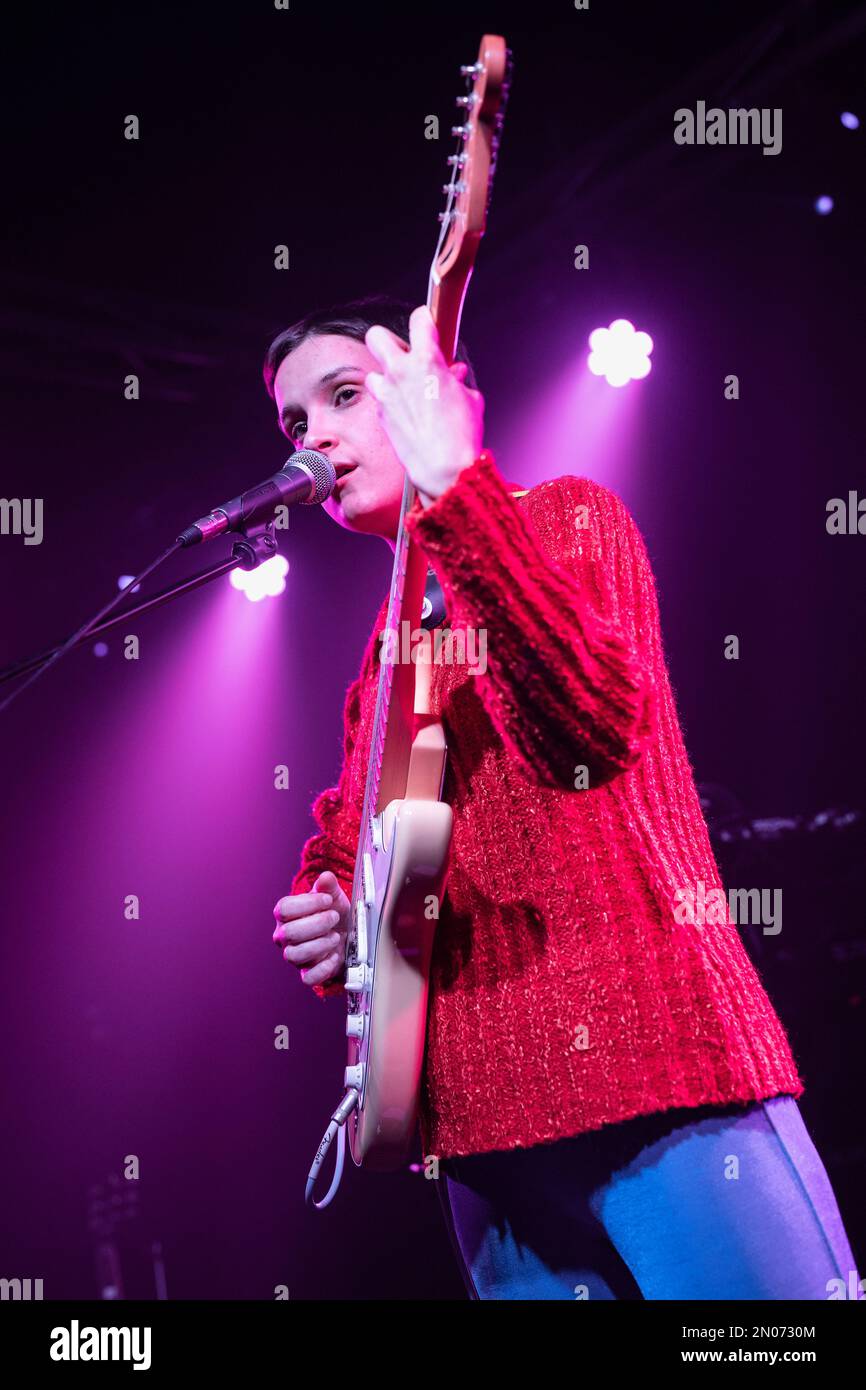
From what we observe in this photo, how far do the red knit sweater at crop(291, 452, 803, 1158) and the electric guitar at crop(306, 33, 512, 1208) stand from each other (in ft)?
0.14

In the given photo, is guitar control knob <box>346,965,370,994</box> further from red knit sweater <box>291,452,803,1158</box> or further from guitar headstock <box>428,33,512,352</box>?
guitar headstock <box>428,33,512,352</box>

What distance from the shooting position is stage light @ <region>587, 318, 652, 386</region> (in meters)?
3.75

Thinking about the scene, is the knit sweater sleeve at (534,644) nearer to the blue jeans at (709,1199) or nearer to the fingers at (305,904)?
the blue jeans at (709,1199)

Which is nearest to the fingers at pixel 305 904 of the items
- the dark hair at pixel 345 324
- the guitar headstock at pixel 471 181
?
the guitar headstock at pixel 471 181

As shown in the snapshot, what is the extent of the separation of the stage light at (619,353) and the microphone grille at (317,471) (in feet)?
7.09

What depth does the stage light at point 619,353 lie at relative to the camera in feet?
12.3

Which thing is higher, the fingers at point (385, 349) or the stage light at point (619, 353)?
the stage light at point (619, 353)

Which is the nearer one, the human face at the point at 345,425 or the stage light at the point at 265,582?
the human face at the point at 345,425

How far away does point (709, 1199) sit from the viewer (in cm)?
115

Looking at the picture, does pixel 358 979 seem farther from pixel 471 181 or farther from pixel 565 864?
pixel 471 181

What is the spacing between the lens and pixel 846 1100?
3293 mm

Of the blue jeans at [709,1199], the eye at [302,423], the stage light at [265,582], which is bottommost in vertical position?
the blue jeans at [709,1199]

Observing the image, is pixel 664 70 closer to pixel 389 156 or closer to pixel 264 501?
pixel 389 156

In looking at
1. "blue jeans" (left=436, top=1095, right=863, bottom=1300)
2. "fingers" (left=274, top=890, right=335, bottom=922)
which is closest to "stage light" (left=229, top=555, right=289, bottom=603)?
"fingers" (left=274, top=890, right=335, bottom=922)
